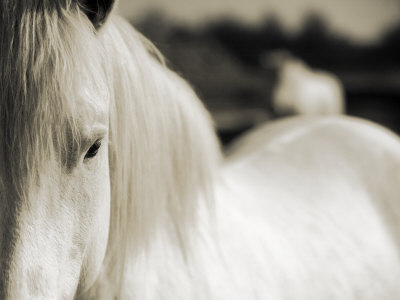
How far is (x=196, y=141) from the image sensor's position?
0.57 metres

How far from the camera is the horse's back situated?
0.62 metres

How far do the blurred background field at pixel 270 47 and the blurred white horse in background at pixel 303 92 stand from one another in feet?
0.56

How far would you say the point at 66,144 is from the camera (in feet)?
1.16

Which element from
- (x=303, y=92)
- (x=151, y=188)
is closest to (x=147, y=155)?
(x=151, y=188)

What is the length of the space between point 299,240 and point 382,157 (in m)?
0.29

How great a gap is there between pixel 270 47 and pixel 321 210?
331 cm

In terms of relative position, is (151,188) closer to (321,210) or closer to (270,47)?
(321,210)

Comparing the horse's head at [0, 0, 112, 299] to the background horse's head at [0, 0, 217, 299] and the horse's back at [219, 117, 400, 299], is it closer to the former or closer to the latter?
the background horse's head at [0, 0, 217, 299]

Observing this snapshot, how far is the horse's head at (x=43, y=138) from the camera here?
13.1 inches

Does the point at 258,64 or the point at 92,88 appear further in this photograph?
the point at 258,64

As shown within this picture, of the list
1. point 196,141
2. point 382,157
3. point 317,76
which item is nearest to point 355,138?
point 382,157

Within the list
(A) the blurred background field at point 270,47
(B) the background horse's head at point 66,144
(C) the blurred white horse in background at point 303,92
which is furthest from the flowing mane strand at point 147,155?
(A) the blurred background field at point 270,47

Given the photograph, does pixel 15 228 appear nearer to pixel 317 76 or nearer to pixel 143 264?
pixel 143 264

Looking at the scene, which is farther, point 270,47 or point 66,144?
point 270,47
